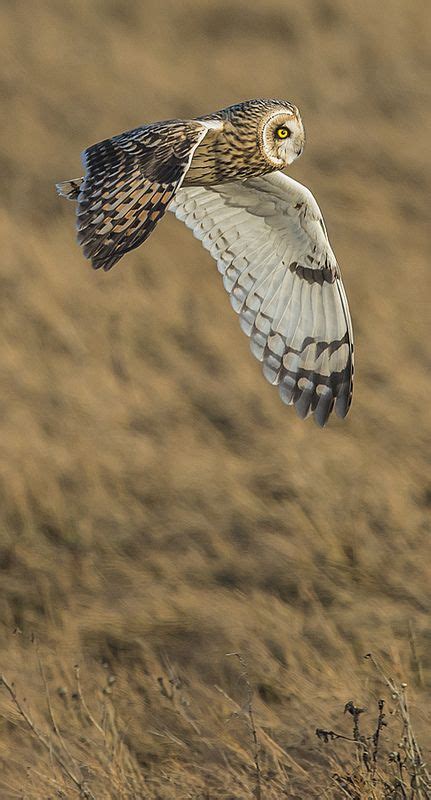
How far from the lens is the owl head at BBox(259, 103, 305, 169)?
4641mm

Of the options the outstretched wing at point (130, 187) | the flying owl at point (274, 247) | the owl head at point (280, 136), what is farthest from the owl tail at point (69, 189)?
the owl head at point (280, 136)

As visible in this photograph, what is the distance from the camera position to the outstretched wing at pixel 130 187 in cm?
379

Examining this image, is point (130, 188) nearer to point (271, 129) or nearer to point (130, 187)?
point (130, 187)

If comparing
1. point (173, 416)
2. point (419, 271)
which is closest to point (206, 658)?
point (173, 416)

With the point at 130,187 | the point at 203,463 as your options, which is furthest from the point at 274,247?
the point at 203,463

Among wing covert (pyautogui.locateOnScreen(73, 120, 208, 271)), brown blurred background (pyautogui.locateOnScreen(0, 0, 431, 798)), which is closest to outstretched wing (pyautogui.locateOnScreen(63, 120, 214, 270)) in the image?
wing covert (pyautogui.locateOnScreen(73, 120, 208, 271))

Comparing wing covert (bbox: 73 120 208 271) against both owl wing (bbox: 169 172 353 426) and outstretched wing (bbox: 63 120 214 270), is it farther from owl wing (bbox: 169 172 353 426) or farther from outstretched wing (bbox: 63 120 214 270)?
owl wing (bbox: 169 172 353 426)

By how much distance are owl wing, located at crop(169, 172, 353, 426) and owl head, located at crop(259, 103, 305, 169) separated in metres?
0.31

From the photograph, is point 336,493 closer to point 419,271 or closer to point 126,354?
point 126,354

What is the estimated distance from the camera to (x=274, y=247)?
5.17 metres

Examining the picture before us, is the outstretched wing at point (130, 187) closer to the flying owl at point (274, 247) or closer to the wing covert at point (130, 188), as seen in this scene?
the wing covert at point (130, 188)

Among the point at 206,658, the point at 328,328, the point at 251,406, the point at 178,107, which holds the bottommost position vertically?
the point at 206,658

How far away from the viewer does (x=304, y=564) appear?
657cm

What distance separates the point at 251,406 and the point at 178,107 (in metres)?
4.64
